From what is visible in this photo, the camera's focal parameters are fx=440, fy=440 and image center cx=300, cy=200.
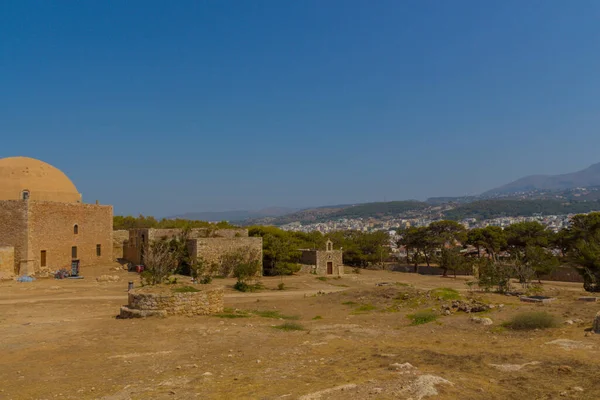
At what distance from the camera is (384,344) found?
10516 millimetres

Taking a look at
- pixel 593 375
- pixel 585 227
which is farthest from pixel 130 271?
pixel 585 227

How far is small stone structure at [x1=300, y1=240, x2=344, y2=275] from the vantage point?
42000 millimetres

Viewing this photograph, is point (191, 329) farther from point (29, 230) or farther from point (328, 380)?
point (29, 230)

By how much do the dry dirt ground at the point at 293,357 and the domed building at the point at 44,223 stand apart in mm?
16330

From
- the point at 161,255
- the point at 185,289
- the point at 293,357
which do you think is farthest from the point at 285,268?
the point at 293,357

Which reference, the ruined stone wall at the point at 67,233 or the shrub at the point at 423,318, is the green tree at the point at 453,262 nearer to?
the shrub at the point at 423,318

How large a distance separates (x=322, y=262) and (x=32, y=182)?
83.4 feet

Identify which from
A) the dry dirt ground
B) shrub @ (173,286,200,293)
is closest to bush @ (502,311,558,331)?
the dry dirt ground

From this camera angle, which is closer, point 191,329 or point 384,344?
point 384,344

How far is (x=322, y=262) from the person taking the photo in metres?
42.3

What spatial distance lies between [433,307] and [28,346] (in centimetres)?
1372

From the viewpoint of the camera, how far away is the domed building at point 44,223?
102 feet

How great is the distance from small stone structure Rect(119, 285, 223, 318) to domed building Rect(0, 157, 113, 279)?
1965 centimetres

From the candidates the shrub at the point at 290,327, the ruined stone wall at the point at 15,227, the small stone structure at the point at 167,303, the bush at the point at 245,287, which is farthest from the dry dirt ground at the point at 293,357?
the ruined stone wall at the point at 15,227
